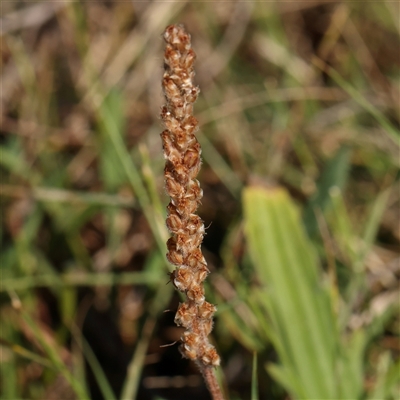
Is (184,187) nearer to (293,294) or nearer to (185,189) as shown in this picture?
(185,189)

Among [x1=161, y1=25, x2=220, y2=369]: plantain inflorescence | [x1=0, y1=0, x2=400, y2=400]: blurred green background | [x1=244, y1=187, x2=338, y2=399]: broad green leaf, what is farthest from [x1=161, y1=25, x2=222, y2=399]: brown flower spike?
[x1=244, y1=187, x2=338, y2=399]: broad green leaf

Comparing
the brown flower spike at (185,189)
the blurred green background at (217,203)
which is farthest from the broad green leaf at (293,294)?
the brown flower spike at (185,189)

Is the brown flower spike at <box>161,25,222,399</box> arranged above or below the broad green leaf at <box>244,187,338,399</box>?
above

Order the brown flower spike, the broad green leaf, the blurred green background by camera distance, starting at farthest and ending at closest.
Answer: the blurred green background
the broad green leaf
the brown flower spike

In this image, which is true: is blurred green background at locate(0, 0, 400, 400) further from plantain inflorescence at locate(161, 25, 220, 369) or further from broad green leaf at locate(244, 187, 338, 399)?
plantain inflorescence at locate(161, 25, 220, 369)

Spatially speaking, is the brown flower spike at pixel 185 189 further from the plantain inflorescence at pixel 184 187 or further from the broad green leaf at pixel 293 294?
the broad green leaf at pixel 293 294

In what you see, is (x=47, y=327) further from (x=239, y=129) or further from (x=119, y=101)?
(x=239, y=129)

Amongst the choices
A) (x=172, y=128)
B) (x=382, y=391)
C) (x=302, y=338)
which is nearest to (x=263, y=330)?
(x=302, y=338)
